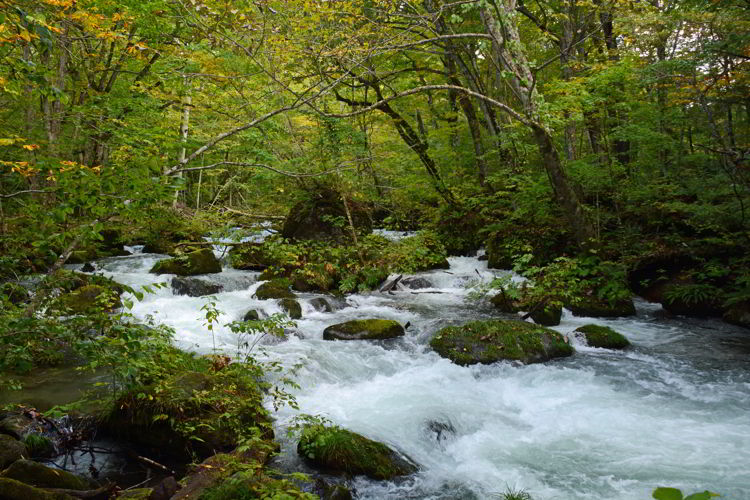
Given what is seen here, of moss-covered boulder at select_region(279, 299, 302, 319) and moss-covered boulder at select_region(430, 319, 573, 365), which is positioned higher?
moss-covered boulder at select_region(430, 319, 573, 365)

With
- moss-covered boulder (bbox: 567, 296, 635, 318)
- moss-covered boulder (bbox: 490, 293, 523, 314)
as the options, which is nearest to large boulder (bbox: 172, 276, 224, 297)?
moss-covered boulder (bbox: 490, 293, 523, 314)

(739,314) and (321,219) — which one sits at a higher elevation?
(321,219)

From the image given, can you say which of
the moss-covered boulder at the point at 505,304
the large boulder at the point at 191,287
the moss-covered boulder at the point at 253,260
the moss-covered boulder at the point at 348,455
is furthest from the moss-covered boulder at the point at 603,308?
the large boulder at the point at 191,287

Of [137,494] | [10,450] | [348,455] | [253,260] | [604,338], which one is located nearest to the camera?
[137,494]

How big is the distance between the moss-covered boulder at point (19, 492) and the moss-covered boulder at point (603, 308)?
928 centimetres

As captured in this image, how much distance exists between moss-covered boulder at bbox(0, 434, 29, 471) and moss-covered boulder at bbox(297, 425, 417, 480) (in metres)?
2.39

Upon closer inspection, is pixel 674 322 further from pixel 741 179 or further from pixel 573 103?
pixel 573 103

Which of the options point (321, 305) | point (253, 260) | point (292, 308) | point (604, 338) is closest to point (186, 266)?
point (253, 260)

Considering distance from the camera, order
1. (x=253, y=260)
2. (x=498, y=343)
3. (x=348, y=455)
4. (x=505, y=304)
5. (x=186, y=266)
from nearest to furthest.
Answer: (x=348, y=455) < (x=498, y=343) < (x=505, y=304) < (x=186, y=266) < (x=253, y=260)

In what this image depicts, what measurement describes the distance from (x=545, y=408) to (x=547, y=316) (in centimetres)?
334

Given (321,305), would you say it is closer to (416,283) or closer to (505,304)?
(416,283)

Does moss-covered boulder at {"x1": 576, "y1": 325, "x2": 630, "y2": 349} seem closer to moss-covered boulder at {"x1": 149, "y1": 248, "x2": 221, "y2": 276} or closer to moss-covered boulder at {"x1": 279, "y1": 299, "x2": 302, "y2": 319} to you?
moss-covered boulder at {"x1": 279, "y1": 299, "x2": 302, "y2": 319}

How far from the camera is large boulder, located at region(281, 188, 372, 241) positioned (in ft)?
46.6

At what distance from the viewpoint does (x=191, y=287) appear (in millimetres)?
10758
